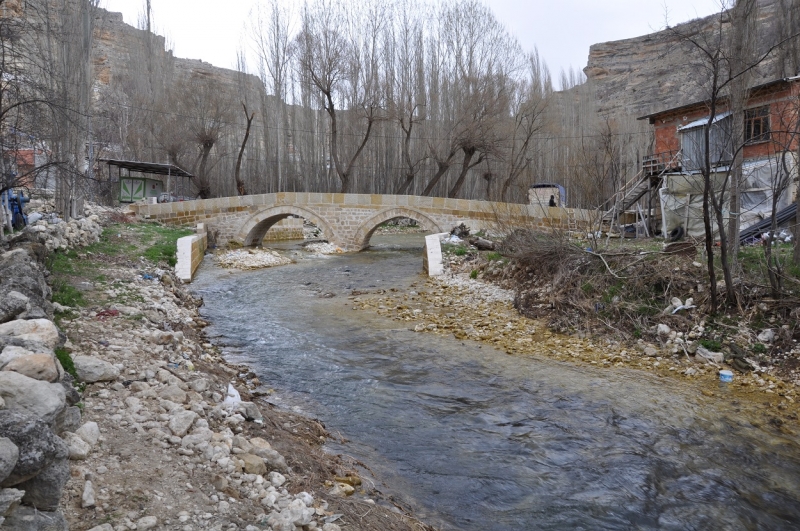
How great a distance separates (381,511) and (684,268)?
262 inches

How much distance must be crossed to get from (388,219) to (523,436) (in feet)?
52.1

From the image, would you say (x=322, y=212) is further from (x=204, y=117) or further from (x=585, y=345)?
(x=585, y=345)

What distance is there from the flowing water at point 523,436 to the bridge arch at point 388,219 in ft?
39.0

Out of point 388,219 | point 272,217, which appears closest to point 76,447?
point 388,219

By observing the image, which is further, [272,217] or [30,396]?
[272,217]

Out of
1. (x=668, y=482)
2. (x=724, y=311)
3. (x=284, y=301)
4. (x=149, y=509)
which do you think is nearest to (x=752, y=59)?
(x=724, y=311)

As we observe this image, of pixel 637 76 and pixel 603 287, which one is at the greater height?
pixel 637 76

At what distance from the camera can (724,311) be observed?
7.57 metres

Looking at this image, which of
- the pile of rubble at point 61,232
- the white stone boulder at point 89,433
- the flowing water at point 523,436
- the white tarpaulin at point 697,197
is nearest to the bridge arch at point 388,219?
the white tarpaulin at point 697,197

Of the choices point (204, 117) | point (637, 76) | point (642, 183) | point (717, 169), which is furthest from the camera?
point (637, 76)

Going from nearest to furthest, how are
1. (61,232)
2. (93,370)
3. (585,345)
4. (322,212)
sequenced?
(93,370) → (585,345) → (61,232) → (322,212)

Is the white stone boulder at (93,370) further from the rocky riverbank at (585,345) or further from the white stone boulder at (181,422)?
the rocky riverbank at (585,345)

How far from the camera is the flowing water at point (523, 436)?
4047 millimetres

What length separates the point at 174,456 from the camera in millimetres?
→ 3369
